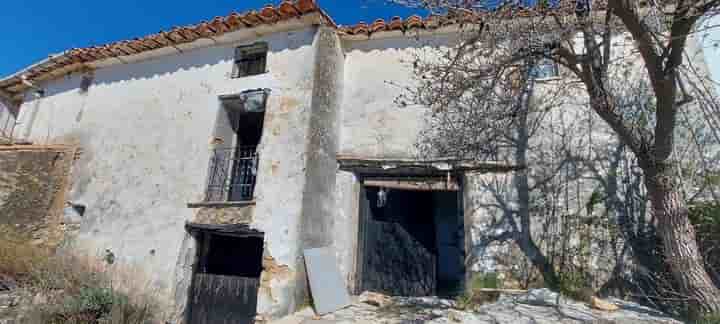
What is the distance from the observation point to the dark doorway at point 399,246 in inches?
258

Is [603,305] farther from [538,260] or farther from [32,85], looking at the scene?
[32,85]

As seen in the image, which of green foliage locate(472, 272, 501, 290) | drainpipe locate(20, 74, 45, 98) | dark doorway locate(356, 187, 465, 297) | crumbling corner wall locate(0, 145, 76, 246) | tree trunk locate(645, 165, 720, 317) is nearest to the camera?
tree trunk locate(645, 165, 720, 317)

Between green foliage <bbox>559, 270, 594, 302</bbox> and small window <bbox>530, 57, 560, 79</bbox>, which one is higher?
small window <bbox>530, 57, 560, 79</bbox>

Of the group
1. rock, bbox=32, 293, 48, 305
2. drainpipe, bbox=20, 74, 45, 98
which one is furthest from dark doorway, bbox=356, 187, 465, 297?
drainpipe, bbox=20, 74, 45, 98

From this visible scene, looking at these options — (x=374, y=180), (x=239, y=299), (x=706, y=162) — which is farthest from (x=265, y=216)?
(x=706, y=162)

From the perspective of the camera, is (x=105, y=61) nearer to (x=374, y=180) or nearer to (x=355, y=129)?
(x=355, y=129)

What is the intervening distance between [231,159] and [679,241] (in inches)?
263

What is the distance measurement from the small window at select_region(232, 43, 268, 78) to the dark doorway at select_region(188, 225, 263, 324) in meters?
3.21

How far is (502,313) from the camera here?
15.3ft

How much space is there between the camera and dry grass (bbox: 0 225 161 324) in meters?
4.96

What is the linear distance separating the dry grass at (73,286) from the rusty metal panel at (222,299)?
24.9 inches

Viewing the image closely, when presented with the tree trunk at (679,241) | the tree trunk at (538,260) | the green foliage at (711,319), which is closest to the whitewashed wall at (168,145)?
the tree trunk at (538,260)

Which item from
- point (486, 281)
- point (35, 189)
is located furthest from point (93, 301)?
point (486, 281)

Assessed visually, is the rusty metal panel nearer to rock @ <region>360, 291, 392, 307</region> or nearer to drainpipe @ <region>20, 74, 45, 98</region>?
rock @ <region>360, 291, 392, 307</region>
